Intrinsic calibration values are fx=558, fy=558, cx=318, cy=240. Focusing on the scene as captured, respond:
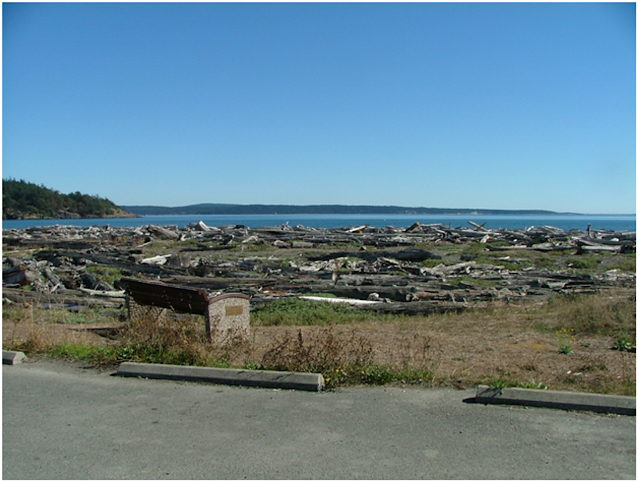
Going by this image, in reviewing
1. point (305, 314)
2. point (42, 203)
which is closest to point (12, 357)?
point (305, 314)

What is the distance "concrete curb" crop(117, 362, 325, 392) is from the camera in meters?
5.93

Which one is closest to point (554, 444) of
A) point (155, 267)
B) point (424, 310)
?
point (424, 310)

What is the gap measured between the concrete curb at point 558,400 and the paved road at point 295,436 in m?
0.12

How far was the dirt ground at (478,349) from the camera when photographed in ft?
21.5

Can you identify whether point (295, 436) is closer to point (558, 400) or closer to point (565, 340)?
point (558, 400)

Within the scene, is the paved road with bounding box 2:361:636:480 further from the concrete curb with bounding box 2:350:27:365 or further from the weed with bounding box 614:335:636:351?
the weed with bounding box 614:335:636:351

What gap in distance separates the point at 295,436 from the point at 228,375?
66.8 inches

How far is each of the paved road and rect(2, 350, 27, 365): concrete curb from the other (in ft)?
4.23

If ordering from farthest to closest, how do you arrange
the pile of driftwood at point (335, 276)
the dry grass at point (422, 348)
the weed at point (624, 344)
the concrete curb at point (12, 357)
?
the pile of driftwood at point (335, 276) → the weed at point (624, 344) → the concrete curb at point (12, 357) → the dry grass at point (422, 348)

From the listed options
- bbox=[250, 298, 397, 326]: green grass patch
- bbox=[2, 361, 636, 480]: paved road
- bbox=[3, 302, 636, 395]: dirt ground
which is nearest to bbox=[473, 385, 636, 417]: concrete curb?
bbox=[2, 361, 636, 480]: paved road

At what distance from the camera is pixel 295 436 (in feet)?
15.3

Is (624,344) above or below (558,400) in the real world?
below

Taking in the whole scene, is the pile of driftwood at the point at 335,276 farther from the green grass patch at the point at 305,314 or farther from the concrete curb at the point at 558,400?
the concrete curb at the point at 558,400

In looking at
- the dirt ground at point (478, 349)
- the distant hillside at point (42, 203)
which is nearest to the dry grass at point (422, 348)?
the dirt ground at point (478, 349)
